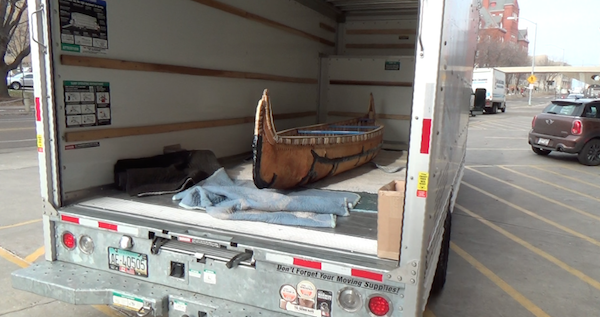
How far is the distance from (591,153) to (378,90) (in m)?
8.44

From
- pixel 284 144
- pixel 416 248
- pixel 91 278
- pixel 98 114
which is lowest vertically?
pixel 91 278

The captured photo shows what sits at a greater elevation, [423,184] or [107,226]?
[423,184]

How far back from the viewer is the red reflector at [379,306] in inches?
91.9

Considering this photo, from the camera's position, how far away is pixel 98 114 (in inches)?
142

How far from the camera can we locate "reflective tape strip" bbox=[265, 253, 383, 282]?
7.59ft

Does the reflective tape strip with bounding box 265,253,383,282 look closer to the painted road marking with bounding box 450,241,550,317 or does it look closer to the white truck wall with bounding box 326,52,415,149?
the painted road marking with bounding box 450,241,550,317

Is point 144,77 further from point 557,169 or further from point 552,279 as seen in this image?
point 557,169

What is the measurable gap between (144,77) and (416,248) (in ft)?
9.71

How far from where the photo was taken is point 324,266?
7.88 feet

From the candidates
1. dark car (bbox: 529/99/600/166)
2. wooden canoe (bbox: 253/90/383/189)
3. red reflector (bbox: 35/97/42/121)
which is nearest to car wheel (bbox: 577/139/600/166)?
dark car (bbox: 529/99/600/166)

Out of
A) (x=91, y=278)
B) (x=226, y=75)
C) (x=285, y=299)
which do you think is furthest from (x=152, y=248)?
(x=226, y=75)

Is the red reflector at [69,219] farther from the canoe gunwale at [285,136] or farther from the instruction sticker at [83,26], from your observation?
the canoe gunwale at [285,136]

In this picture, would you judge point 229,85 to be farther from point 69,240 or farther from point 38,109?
point 69,240

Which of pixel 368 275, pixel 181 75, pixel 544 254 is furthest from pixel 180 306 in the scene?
pixel 544 254
